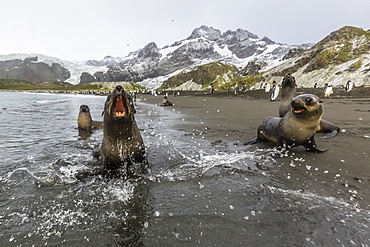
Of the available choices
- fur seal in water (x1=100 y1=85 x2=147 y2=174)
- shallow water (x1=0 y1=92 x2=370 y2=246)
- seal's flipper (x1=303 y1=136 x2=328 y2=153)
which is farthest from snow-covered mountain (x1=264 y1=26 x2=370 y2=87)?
fur seal in water (x1=100 y1=85 x2=147 y2=174)

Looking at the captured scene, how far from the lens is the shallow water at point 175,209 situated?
2.22 metres

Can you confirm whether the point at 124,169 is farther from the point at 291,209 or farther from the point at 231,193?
the point at 291,209

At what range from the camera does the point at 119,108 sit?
374 cm

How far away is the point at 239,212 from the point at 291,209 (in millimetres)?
662

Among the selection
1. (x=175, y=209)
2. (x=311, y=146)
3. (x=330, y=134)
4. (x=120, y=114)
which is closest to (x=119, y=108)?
(x=120, y=114)

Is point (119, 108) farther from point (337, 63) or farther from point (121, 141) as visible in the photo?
point (337, 63)

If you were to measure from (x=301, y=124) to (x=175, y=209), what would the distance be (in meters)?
3.57

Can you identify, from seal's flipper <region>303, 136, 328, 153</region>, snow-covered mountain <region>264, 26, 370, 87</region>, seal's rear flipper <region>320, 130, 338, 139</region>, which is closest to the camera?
seal's flipper <region>303, 136, 328, 153</region>

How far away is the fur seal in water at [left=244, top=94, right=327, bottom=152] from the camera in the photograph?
4695mm

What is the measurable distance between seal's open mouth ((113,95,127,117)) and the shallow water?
114cm

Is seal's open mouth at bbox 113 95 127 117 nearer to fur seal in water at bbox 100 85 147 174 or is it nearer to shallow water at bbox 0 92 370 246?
fur seal in water at bbox 100 85 147 174

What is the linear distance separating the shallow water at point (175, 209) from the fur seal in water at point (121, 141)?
0.31m

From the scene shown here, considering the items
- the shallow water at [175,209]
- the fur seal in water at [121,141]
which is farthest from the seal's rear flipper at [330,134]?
the fur seal in water at [121,141]

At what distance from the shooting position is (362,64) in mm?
40062
